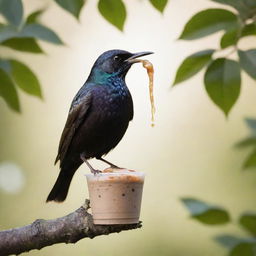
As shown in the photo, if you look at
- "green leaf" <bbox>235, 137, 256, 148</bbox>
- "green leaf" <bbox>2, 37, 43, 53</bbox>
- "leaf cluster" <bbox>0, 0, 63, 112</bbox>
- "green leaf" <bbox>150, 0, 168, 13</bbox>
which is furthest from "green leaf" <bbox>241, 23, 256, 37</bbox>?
"green leaf" <bbox>2, 37, 43, 53</bbox>

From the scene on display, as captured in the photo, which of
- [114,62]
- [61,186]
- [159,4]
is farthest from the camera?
[61,186]

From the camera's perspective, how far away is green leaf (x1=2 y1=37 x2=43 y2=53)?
2820 millimetres

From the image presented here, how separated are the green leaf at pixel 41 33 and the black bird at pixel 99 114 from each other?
41cm

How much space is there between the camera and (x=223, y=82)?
2598 millimetres

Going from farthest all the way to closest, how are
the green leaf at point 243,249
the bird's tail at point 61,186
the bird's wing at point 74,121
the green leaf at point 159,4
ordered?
1. the bird's tail at point 61,186
2. the bird's wing at point 74,121
3. the green leaf at point 243,249
4. the green leaf at point 159,4

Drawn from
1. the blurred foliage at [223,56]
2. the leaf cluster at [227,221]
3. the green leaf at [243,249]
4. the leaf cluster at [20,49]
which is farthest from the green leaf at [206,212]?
the leaf cluster at [20,49]

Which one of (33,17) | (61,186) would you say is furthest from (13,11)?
(61,186)

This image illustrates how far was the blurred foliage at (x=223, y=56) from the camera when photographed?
8.46 ft

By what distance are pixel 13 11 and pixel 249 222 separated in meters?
1.31

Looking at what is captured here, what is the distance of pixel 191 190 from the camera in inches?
296

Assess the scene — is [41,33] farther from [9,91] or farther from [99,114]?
[99,114]

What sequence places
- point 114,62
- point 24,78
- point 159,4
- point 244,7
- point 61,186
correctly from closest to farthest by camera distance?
point 159,4, point 244,7, point 24,78, point 114,62, point 61,186

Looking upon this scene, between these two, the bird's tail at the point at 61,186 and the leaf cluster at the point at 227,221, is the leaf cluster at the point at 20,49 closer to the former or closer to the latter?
the bird's tail at the point at 61,186

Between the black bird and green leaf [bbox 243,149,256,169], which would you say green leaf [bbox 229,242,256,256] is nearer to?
green leaf [bbox 243,149,256,169]
